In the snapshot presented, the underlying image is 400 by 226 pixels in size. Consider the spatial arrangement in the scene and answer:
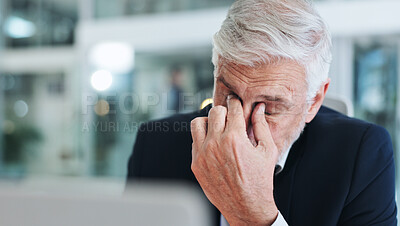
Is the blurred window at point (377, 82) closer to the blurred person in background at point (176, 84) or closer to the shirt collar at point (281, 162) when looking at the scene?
the blurred person in background at point (176, 84)

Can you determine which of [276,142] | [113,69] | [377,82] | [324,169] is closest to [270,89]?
[276,142]

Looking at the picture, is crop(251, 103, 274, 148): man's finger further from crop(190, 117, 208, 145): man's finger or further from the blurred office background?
the blurred office background

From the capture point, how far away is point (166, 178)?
104 centimetres

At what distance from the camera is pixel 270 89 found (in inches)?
33.1

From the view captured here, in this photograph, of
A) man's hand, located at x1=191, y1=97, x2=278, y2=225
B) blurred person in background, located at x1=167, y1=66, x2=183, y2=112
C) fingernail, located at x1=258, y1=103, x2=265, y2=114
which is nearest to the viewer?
man's hand, located at x1=191, y1=97, x2=278, y2=225

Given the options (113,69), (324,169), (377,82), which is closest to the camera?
(324,169)

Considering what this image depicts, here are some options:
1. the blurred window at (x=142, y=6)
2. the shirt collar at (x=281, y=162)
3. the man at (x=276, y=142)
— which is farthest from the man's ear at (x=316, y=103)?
the blurred window at (x=142, y=6)

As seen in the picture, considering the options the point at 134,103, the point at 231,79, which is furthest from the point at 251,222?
the point at 134,103

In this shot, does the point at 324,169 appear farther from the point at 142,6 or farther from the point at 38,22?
the point at 38,22

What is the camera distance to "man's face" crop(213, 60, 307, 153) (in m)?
0.84

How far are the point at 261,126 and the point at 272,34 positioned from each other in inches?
8.4

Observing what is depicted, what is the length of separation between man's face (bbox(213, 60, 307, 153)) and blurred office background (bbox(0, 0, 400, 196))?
190 cm

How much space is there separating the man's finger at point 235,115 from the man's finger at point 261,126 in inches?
1.6

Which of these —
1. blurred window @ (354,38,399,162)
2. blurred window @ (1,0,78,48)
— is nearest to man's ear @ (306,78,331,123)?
blurred window @ (354,38,399,162)
